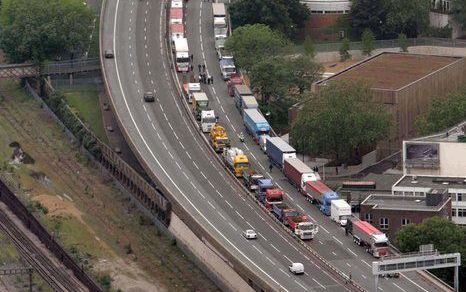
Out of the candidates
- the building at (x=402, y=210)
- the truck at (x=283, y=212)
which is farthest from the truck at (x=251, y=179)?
the building at (x=402, y=210)

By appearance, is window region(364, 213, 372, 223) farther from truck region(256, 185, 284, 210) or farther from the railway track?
the railway track

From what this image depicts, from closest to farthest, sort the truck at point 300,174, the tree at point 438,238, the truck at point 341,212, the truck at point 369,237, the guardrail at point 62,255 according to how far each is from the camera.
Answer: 1. the tree at point 438,238
2. the truck at point 369,237
3. the guardrail at point 62,255
4. the truck at point 341,212
5. the truck at point 300,174

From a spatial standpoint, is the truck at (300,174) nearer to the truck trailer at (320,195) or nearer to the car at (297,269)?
the truck trailer at (320,195)

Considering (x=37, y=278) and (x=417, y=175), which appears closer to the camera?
(x=37, y=278)

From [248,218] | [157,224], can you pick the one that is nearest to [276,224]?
[248,218]

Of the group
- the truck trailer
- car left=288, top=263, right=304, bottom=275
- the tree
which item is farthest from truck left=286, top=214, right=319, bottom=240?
car left=288, top=263, right=304, bottom=275

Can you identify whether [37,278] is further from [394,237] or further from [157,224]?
[394,237]
